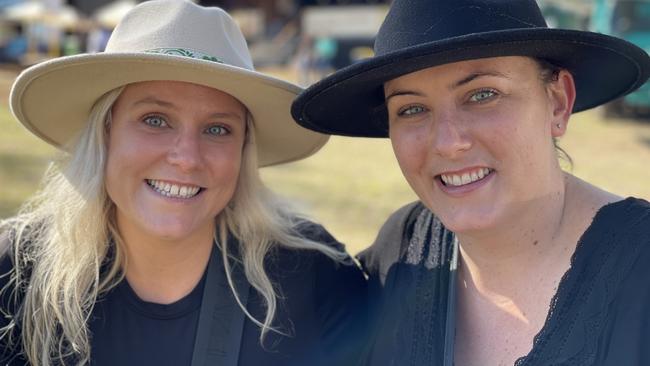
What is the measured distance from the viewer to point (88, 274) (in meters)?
2.82

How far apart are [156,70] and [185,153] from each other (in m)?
0.29

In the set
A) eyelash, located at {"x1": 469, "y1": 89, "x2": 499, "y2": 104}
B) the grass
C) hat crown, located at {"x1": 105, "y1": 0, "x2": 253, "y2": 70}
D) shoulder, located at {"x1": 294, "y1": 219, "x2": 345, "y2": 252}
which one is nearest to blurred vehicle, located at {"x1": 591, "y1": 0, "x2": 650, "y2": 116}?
the grass

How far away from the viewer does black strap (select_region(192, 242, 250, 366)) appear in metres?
2.71

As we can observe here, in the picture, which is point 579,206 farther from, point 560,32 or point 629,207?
point 560,32

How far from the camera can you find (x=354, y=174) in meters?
11.1

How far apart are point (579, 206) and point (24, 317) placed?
187 centimetres

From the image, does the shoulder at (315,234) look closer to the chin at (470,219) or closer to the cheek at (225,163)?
the cheek at (225,163)

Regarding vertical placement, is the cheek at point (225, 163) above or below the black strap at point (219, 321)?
above

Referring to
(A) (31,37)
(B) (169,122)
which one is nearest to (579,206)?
(B) (169,122)

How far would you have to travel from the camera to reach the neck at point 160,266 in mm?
2859

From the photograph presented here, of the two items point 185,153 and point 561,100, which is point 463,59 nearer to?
point 561,100

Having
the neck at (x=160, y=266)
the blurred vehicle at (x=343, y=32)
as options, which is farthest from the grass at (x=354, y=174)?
the blurred vehicle at (x=343, y=32)

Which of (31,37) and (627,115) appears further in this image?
(31,37)

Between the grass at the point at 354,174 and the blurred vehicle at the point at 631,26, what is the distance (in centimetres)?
114
